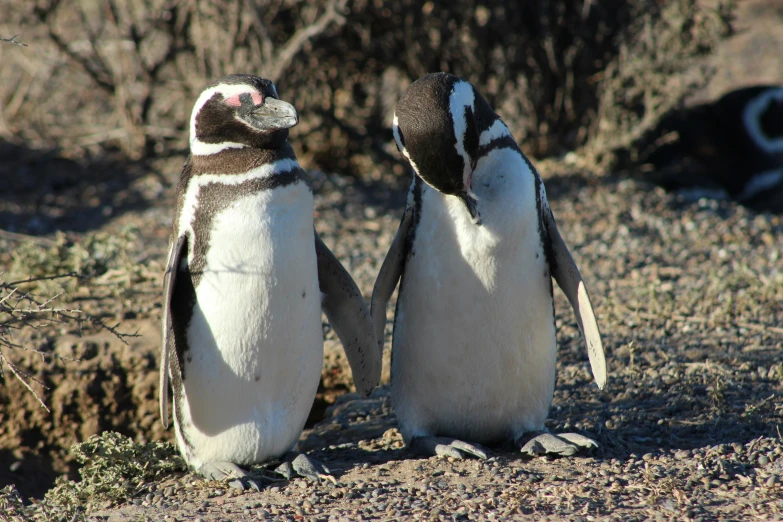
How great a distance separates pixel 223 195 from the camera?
2719 millimetres

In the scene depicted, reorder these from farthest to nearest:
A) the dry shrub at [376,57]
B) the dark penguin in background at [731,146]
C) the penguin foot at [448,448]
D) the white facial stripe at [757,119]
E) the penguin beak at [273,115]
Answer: the white facial stripe at [757,119], the dark penguin in background at [731,146], the dry shrub at [376,57], the penguin foot at [448,448], the penguin beak at [273,115]

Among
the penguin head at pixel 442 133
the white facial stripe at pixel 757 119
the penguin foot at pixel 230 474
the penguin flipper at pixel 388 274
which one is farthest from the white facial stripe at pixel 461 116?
the white facial stripe at pixel 757 119

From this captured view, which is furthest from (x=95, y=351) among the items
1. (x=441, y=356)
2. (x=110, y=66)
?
(x=110, y=66)

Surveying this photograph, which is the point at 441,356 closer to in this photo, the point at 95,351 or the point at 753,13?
the point at 95,351

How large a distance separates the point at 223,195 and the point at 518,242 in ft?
2.99

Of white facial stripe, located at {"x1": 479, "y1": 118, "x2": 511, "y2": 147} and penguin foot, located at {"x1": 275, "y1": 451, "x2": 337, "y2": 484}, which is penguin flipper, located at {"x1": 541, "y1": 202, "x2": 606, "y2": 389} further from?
penguin foot, located at {"x1": 275, "y1": 451, "x2": 337, "y2": 484}

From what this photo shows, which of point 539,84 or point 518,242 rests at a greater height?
point 539,84

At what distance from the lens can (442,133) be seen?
8.38 ft

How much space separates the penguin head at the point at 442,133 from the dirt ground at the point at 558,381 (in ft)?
2.84

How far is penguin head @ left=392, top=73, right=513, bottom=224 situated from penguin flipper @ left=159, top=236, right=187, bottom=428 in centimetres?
75

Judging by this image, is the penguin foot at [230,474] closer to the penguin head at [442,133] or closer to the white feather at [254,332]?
the white feather at [254,332]

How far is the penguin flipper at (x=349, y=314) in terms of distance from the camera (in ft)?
10.1

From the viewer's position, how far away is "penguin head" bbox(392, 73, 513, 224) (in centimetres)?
256

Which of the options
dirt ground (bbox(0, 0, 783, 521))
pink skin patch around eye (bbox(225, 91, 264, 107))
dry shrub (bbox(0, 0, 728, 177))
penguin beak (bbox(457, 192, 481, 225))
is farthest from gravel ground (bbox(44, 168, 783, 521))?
dry shrub (bbox(0, 0, 728, 177))
